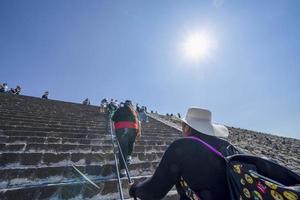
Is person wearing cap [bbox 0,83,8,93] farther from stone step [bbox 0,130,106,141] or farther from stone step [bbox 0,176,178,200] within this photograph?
stone step [bbox 0,176,178,200]

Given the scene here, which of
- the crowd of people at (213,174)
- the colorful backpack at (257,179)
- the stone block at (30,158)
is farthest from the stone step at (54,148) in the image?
the colorful backpack at (257,179)

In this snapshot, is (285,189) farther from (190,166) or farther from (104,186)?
(104,186)

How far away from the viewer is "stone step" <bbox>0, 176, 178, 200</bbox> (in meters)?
3.17

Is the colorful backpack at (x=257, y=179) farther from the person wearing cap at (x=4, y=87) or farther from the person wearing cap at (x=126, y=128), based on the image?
the person wearing cap at (x=4, y=87)

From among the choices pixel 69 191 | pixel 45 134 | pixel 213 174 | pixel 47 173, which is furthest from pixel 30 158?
pixel 213 174

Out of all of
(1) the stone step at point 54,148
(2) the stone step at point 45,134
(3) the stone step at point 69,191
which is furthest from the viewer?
(2) the stone step at point 45,134

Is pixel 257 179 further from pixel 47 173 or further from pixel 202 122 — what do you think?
pixel 47 173

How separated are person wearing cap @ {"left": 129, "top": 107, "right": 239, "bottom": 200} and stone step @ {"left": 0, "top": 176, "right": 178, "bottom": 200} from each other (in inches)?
76.6

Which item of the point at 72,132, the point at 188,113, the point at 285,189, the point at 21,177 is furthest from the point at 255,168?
the point at 72,132

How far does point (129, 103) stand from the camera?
547 cm

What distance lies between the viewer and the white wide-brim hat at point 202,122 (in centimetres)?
213

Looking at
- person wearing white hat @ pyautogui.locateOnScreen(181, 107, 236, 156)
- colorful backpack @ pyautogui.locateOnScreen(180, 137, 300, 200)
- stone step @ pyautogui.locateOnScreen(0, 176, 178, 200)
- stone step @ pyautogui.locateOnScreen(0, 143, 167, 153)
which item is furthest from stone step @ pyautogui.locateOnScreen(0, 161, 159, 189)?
colorful backpack @ pyautogui.locateOnScreen(180, 137, 300, 200)

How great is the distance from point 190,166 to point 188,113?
668 mm

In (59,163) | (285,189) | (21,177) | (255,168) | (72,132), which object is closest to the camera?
(285,189)
